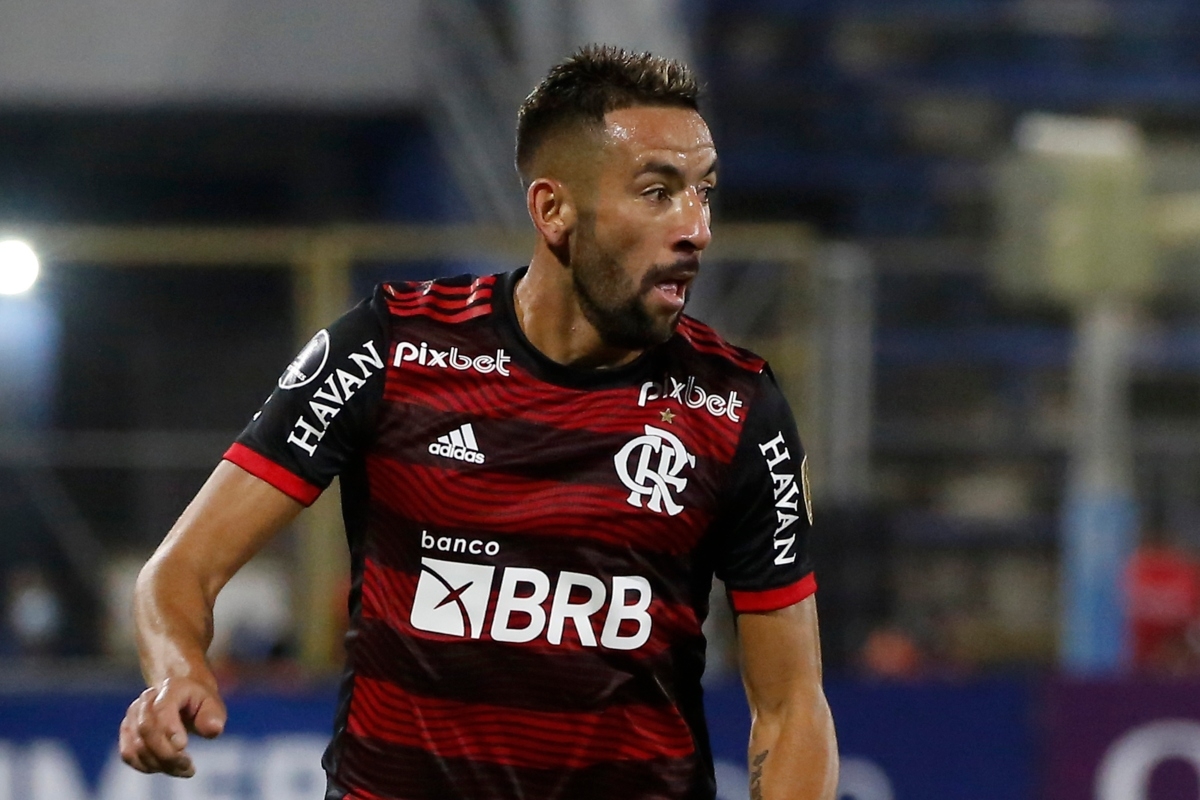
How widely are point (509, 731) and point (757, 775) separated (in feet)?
1.38

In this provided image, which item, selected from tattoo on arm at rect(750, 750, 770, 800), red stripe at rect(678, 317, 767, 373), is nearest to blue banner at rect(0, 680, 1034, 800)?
tattoo on arm at rect(750, 750, 770, 800)

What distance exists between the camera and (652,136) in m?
3.27

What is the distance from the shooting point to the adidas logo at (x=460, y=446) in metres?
3.34

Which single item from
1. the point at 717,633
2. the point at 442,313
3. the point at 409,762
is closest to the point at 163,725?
the point at 409,762

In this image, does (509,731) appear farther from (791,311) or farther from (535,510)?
(791,311)

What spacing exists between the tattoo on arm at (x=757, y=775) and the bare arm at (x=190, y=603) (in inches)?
33.7

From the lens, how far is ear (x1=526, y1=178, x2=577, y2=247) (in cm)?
336

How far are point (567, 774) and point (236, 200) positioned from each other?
36.4 ft

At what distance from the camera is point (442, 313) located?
3.46m

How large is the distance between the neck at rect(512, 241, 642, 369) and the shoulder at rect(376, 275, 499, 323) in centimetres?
8

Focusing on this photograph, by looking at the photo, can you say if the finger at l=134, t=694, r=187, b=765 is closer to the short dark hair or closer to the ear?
the ear

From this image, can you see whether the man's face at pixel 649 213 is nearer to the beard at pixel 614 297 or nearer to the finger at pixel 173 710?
the beard at pixel 614 297

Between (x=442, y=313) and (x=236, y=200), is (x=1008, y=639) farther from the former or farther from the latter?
(x=442, y=313)

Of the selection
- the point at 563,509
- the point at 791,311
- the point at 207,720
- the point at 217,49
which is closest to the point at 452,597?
the point at 563,509
